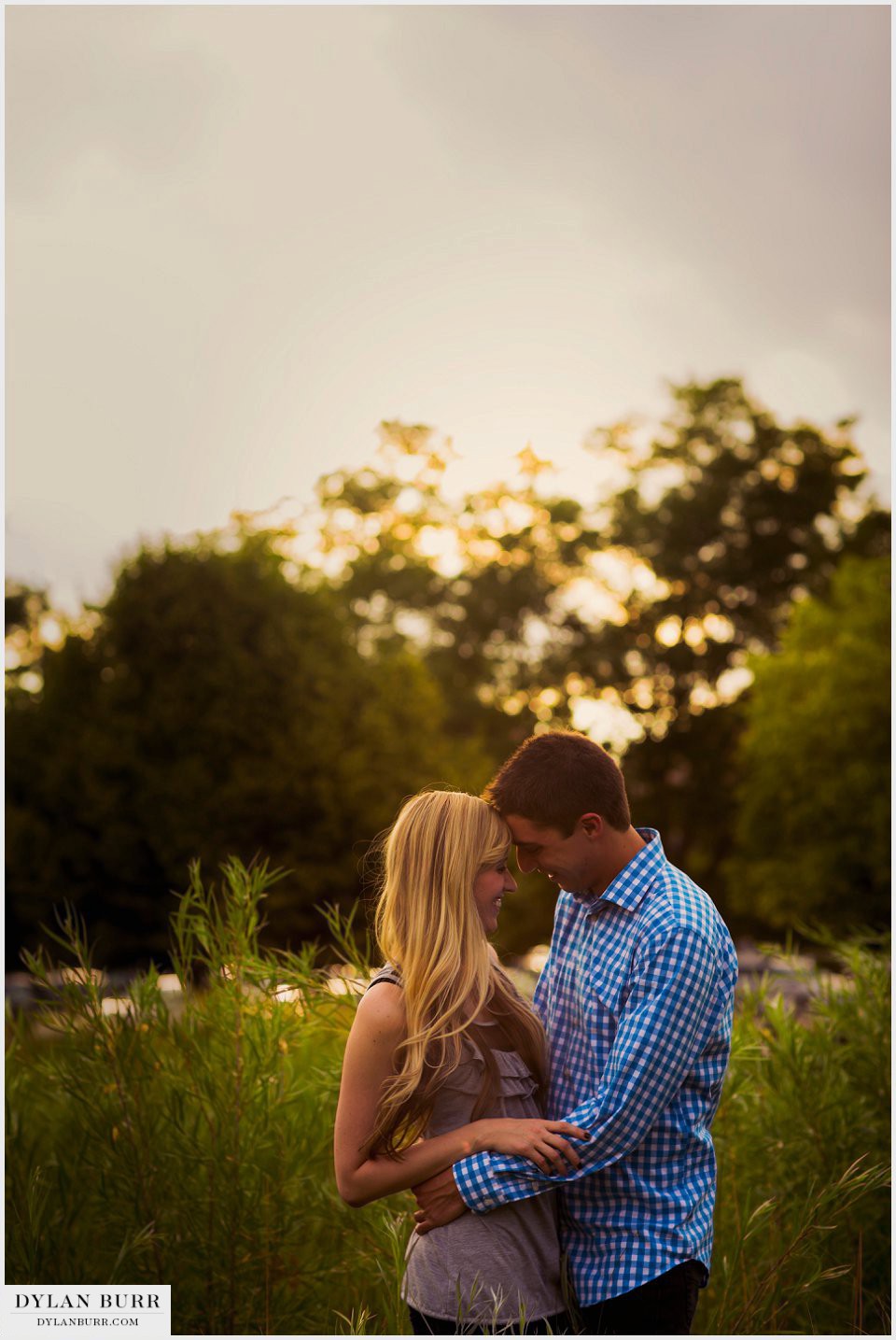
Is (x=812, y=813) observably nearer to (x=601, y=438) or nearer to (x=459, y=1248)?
(x=601, y=438)

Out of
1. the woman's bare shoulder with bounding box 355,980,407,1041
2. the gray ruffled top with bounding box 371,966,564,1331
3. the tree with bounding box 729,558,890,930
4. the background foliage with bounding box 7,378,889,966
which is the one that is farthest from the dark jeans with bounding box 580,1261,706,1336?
the tree with bounding box 729,558,890,930

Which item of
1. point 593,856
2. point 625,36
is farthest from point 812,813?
point 593,856

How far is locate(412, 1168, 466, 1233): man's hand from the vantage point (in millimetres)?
2264

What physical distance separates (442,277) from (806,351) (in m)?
8.01

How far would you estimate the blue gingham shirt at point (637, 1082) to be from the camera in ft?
7.17

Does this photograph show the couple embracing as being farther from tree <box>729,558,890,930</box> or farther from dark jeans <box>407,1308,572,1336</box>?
tree <box>729,558,890,930</box>

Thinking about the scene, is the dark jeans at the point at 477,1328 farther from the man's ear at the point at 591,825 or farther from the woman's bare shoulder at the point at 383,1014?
the man's ear at the point at 591,825

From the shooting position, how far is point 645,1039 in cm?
218

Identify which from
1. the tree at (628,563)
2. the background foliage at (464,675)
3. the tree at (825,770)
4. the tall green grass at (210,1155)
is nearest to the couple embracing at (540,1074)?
the tall green grass at (210,1155)

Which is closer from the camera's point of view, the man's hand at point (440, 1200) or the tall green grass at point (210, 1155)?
the man's hand at point (440, 1200)

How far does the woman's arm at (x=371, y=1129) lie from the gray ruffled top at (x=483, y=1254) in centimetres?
8

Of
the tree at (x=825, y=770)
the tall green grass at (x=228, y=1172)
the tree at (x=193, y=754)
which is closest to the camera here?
the tall green grass at (x=228, y=1172)

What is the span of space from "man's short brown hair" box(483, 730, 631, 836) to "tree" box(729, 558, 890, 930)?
729 inches

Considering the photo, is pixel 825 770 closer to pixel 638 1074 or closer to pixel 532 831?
pixel 532 831
